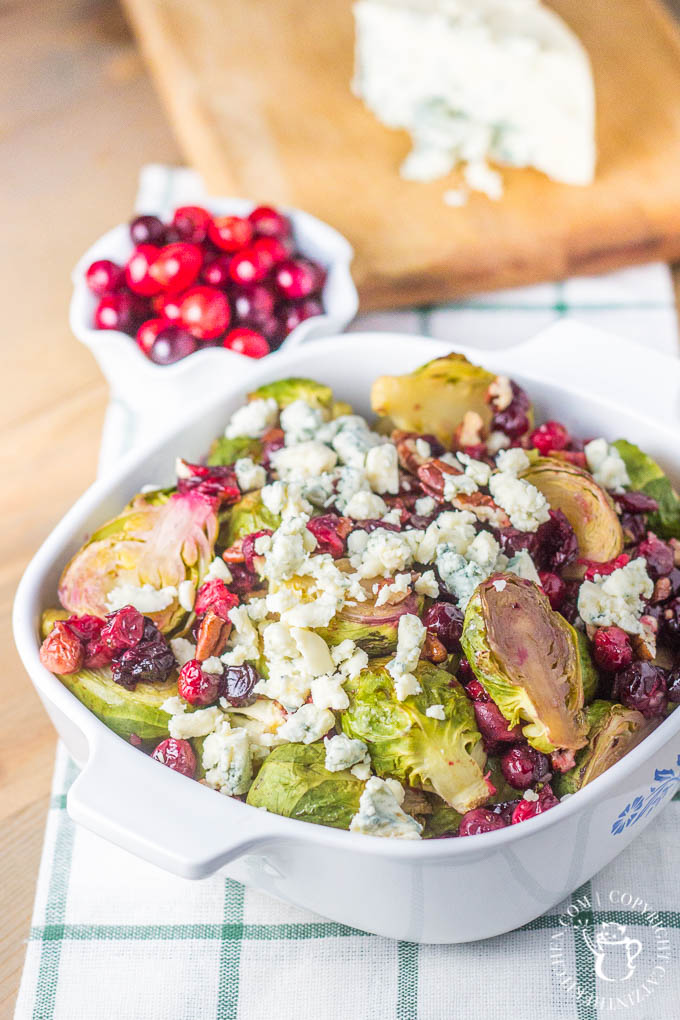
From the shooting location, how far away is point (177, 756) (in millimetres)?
1263

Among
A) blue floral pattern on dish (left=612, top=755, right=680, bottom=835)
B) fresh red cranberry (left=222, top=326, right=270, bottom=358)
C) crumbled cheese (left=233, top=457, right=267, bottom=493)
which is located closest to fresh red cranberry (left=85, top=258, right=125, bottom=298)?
fresh red cranberry (left=222, top=326, right=270, bottom=358)

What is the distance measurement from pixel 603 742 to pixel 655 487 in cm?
47

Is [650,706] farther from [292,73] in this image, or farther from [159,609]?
[292,73]

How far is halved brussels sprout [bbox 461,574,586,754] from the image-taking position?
1.17m

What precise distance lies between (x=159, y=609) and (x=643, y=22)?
7.52 feet

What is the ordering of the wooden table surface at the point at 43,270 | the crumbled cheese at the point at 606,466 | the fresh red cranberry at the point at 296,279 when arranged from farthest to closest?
the fresh red cranberry at the point at 296,279 → the wooden table surface at the point at 43,270 → the crumbled cheese at the point at 606,466

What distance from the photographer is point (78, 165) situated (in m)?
2.72

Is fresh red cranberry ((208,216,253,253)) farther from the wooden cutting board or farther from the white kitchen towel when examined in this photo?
the white kitchen towel

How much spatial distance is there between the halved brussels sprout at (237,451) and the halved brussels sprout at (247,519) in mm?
129

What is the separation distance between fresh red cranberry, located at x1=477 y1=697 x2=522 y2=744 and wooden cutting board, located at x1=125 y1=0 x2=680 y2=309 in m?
1.26

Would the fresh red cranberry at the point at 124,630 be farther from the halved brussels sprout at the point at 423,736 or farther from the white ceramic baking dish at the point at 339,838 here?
the halved brussels sprout at the point at 423,736

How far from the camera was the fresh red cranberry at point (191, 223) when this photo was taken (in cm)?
216

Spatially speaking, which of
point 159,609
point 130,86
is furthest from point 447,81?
point 159,609

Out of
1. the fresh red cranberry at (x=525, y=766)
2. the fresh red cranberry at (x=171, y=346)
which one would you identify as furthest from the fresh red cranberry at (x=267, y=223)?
the fresh red cranberry at (x=525, y=766)
